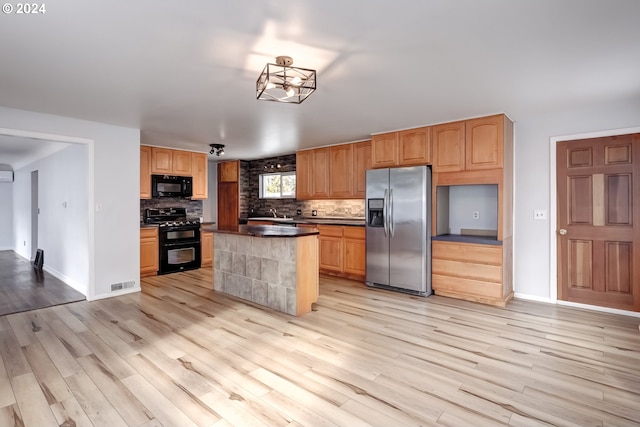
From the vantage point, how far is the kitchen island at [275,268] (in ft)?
→ 12.3

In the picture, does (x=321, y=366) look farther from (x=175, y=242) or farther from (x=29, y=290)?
(x=29, y=290)

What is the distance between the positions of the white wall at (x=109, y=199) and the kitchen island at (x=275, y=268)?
1448 millimetres

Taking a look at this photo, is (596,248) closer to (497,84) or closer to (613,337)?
(613,337)

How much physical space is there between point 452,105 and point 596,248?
7.93 ft

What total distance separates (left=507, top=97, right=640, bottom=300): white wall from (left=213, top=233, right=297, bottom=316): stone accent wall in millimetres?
3047

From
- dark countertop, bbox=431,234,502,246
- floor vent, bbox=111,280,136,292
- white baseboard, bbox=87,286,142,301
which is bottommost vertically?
white baseboard, bbox=87,286,142,301

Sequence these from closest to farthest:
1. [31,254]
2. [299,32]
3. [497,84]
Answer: [299,32]
[497,84]
[31,254]

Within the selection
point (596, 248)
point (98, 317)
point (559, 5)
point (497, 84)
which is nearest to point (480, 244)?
point (596, 248)

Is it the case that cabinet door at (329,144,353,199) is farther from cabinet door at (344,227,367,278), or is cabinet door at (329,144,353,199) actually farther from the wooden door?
the wooden door

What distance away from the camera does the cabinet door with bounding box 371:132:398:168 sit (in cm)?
488

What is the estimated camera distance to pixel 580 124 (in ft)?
12.9

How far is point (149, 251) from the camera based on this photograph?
5707 millimetres

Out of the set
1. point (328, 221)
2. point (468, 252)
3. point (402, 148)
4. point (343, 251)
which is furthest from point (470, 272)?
point (328, 221)

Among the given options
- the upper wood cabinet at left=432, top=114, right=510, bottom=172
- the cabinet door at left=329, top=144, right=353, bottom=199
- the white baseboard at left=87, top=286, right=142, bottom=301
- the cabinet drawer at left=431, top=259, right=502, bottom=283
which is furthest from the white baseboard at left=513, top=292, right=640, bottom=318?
the white baseboard at left=87, top=286, right=142, bottom=301
